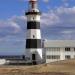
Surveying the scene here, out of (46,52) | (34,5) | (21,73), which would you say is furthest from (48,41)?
(21,73)

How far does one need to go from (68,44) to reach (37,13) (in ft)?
25.7

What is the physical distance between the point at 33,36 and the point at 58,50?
5.79 m

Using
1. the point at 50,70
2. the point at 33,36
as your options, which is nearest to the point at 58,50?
the point at 33,36

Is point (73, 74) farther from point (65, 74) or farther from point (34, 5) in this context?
point (34, 5)

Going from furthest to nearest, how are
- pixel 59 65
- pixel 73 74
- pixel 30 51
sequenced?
pixel 30 51, pixel 59 65, pixel 73 74

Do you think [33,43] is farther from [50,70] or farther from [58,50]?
[50,70]

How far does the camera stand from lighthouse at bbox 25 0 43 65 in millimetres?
58719

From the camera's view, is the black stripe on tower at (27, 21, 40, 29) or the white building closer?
the black stripe on tower at (27, 21, 40, 29)

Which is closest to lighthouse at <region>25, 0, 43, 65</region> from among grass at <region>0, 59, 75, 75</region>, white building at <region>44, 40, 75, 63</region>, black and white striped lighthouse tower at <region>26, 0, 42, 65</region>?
black and white striped lighthouse tower at <region>26, 0, 42, 65</region>

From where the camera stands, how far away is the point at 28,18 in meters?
60.2

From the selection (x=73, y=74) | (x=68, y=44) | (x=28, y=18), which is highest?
(x=28, y=18)

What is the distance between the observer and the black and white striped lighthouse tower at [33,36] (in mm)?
58725

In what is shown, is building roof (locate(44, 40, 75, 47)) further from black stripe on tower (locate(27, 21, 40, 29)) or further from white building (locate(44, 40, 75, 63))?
black stripe on tower (locate(27, 21, 40, 29))

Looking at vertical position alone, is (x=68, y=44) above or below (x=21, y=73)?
above
